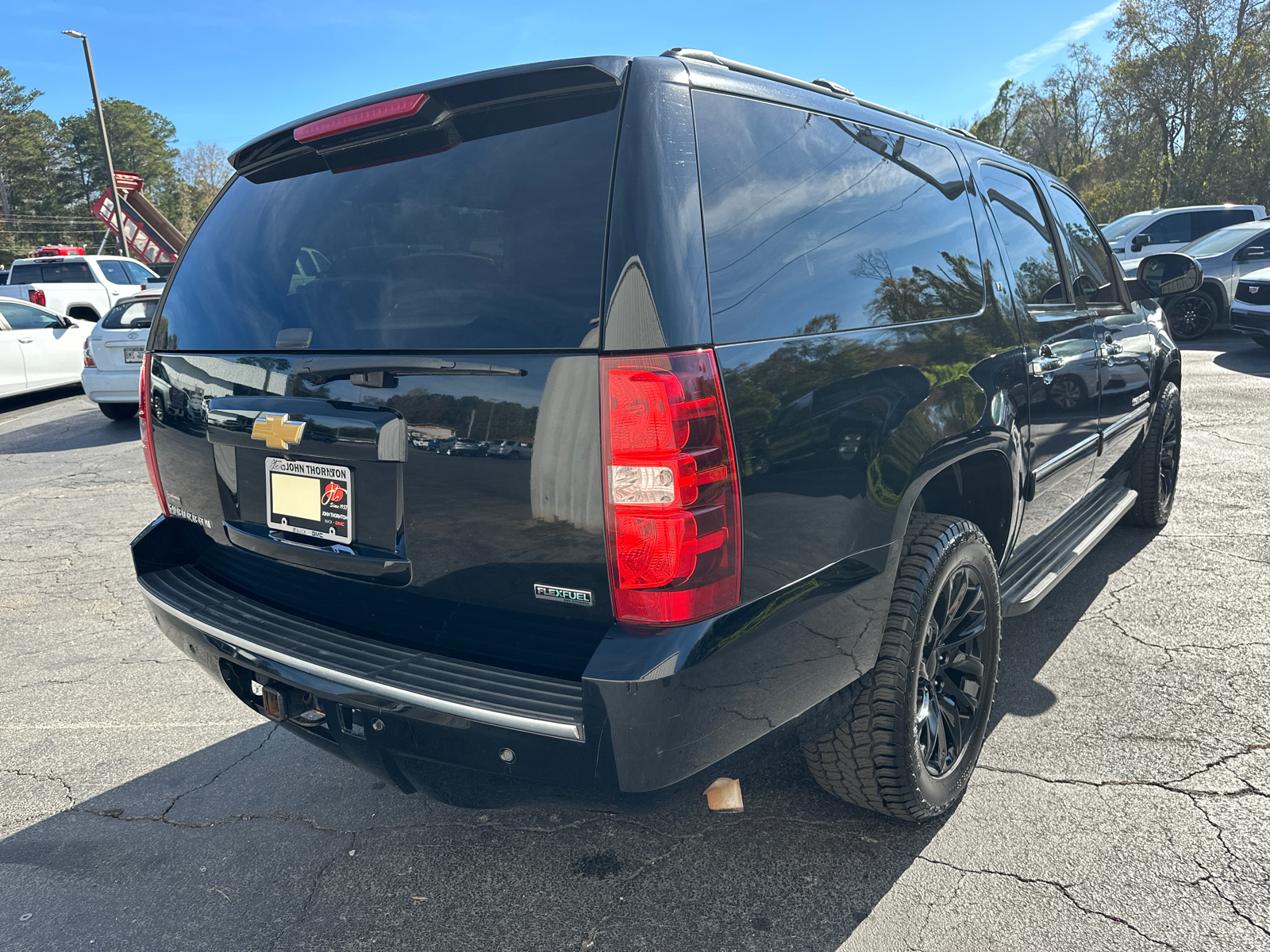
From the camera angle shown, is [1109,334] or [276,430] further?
[1109,334]

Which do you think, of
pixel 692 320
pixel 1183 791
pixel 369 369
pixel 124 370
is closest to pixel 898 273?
pixel 692 320

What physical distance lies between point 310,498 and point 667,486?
0.95 meters

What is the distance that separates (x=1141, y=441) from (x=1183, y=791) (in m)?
2.54

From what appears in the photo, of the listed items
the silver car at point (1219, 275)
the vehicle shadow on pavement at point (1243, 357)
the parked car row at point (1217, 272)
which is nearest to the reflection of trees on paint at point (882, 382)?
the vehicle shadow on pavement at point (1243, 357)

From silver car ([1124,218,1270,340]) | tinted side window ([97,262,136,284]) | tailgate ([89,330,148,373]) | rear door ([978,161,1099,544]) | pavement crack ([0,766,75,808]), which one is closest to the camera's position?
pavement crack ([0,766,75,808])

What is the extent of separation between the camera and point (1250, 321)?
436 inches

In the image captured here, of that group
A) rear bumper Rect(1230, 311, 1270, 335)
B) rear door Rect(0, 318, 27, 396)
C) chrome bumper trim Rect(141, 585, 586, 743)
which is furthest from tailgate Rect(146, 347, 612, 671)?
rear bumper Rect(1230, 311, 1270, 335)

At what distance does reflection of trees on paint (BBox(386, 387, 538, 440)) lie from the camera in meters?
1.81

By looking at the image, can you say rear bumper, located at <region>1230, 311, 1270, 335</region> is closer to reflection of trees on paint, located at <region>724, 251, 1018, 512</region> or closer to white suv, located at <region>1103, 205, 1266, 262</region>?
white suv, located at <region>1103, 205, 1266, 262</region>

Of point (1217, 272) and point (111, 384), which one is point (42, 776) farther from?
point (1217, 272)

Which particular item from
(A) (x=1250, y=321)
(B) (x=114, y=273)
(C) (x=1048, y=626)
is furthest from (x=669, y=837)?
(B) (x=114, y=273)

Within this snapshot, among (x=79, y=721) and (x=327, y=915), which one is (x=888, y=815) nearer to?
(x=327, y=915)

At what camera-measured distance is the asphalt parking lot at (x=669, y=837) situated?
2.15 metres

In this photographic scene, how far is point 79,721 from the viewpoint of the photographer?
3.36 meters
